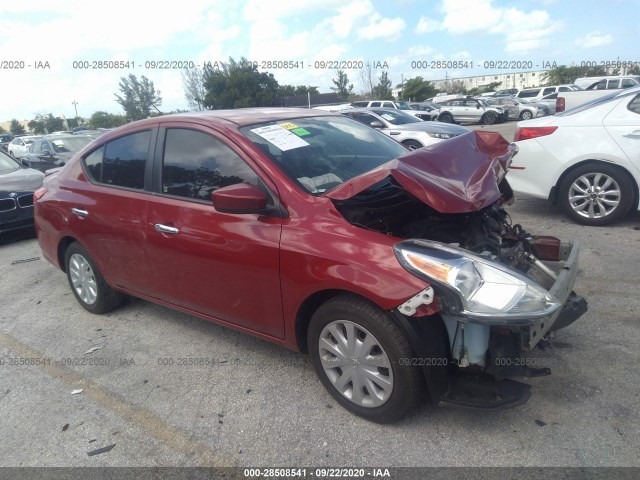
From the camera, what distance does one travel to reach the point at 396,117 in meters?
12.8

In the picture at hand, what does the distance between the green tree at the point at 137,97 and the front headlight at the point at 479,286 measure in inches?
1783

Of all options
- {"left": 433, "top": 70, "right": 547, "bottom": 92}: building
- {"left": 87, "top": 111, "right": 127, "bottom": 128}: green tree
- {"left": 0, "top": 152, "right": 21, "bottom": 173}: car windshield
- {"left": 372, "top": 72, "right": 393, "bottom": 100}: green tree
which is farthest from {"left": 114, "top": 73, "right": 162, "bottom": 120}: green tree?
{"left": 433, "top": 70, "right": 547, "bottom": 92}: building

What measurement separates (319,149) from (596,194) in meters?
3.83

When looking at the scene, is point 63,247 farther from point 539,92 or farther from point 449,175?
point 539,92

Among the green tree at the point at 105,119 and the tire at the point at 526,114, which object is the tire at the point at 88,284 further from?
the green tree at the point at 105,119

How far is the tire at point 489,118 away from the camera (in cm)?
2708

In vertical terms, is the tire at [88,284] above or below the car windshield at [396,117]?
below

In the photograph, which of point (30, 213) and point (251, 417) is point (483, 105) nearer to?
point (30, 213)

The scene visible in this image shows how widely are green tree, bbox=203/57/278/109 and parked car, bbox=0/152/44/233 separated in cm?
3150

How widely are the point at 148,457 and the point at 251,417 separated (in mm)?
572

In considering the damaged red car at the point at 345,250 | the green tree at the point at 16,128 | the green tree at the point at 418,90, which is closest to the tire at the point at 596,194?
the damaged red car at the point at 345,250

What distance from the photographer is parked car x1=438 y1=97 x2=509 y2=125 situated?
27.2m

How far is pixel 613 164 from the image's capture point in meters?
5.34

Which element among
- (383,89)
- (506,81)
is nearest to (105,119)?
(383,89)
